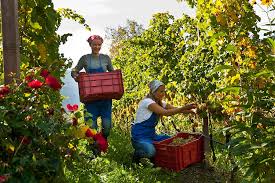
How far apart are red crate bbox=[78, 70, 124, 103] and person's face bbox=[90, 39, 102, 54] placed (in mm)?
511

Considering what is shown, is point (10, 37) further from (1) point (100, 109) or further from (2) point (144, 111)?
(1) point (100, 109)

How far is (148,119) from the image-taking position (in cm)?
507

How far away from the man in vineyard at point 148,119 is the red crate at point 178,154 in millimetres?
90

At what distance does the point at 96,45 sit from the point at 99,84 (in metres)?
0.60

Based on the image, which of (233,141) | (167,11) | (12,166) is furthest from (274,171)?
(167,11)

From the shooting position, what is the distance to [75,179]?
4012 mm

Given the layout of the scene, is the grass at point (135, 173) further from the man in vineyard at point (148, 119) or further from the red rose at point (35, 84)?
the red rose at point (35, 84)

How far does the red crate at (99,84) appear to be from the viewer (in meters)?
5.12

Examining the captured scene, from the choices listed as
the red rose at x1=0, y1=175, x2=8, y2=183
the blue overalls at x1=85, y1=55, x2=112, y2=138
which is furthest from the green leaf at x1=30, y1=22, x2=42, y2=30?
the red rose at x1=0, y1=175, x2=8, y2=183

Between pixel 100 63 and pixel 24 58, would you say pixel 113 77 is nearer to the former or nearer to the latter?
pixel 100 63

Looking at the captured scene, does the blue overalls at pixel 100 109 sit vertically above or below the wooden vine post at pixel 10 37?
below

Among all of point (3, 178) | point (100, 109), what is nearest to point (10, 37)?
point (3, 178)

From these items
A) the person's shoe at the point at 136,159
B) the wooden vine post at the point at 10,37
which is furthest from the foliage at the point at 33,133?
the person's shoe at the point at 136,159

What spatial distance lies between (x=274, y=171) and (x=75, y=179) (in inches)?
67.8
